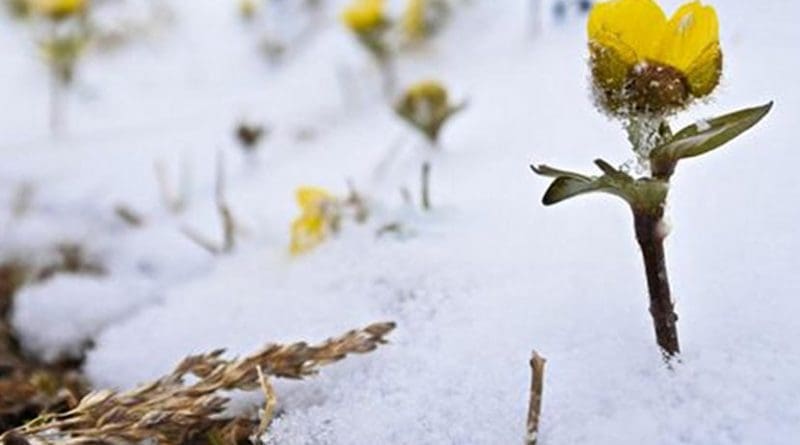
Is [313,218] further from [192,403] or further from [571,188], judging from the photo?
[571,188]

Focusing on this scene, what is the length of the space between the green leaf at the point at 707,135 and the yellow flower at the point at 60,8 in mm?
2386

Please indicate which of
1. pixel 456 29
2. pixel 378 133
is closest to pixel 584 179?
pixel 378 133

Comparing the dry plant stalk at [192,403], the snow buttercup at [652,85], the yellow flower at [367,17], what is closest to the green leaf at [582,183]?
the snow buttercup at [652,85]

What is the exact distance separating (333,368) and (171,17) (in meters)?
3.61

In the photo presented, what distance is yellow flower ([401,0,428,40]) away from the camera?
327 centimetres

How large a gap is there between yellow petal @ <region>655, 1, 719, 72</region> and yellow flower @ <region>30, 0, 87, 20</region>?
7.75 ft

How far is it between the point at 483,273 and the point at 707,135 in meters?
0.45

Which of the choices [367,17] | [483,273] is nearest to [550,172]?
[483,273]

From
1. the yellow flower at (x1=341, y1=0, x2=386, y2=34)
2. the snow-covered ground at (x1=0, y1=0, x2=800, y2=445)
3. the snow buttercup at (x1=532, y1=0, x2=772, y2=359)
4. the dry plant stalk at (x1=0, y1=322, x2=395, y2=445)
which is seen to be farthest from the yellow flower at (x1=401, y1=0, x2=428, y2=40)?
the snow buttercup at (x1=532, y1=0, x2=772, y2=359)

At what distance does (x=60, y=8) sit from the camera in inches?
111

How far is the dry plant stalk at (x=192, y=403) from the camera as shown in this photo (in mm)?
937

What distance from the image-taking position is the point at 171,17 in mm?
4355

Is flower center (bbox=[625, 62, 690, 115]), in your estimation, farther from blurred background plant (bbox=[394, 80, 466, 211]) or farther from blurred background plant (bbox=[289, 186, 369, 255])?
blurred background plant (bbox=[394, 80, 466, 211])

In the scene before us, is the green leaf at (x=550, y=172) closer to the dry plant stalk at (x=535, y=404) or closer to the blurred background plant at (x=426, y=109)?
the dry plant stalk at (x=535, y=404)
